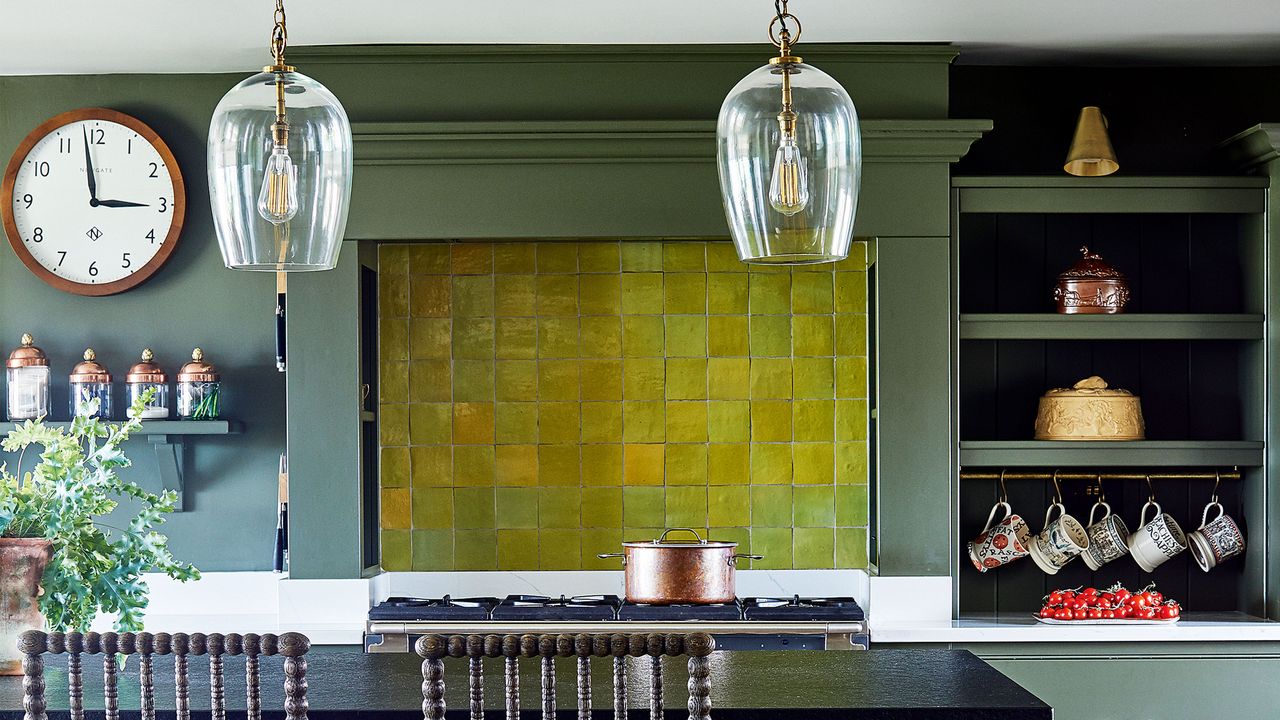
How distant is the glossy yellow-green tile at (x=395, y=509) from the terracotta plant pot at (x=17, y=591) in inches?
66.8

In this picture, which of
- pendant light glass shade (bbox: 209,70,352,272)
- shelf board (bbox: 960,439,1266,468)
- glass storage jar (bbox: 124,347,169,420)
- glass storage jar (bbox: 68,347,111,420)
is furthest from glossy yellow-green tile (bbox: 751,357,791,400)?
pendant light glass shade (bbox: 209,70,352,272)

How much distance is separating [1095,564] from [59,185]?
3286 mm

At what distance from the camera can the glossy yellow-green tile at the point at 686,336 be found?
3736 millimetres

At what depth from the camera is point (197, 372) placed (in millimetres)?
3535

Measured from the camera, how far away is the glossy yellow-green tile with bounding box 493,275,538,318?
3734 millimetres

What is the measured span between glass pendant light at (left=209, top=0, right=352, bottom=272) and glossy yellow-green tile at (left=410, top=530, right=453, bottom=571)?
7.65 ft

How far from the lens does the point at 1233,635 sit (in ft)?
10.9

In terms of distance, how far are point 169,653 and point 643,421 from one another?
2271 mm

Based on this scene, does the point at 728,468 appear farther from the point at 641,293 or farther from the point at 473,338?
the point at 473,338

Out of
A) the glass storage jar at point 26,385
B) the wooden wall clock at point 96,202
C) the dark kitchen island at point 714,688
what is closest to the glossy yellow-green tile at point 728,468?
the dark kitchen island at point 714,688

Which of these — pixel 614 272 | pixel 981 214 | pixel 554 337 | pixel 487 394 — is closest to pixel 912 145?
pixel 981 214

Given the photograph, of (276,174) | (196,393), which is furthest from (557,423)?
(276,174)

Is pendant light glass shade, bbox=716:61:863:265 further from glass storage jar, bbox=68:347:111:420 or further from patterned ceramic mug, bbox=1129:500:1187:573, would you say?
glass storage jar, bbox=68:347:111:420

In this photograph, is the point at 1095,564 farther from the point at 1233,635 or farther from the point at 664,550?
the point at 664,550
